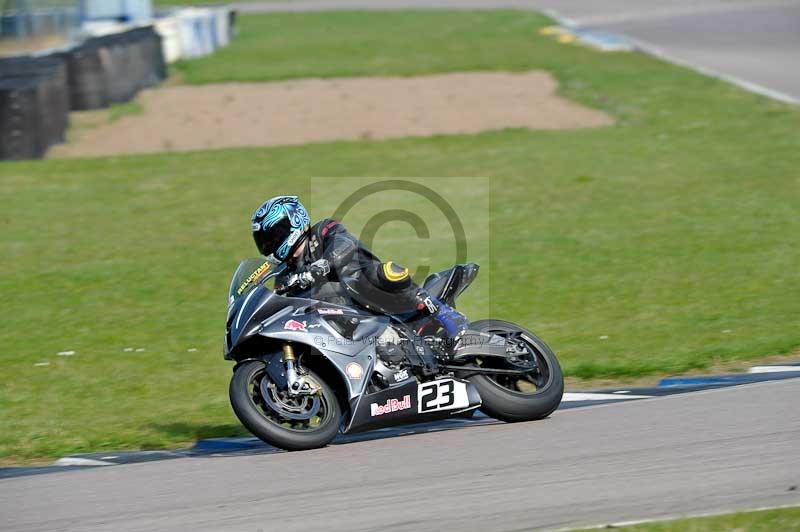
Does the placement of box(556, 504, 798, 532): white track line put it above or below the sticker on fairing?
below

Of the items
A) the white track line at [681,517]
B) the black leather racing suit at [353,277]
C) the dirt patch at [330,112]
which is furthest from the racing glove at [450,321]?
the dirt patch at [330,112]

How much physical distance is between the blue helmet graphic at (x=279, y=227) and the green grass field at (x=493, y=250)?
154 cm

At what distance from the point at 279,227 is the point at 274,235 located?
0.06m

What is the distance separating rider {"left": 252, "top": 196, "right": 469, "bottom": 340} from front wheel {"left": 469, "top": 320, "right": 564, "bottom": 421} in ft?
1.05

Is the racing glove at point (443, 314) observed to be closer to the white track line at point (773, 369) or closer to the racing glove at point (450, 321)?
the racing glove at point (450, 321)

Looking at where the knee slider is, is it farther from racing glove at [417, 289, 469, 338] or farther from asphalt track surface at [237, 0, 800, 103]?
asphalt track surface at [237, 0, 800, 103]

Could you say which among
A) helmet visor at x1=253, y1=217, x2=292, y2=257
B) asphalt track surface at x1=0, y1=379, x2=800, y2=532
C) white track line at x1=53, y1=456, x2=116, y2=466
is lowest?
white track line at x1=53, y1=456, x2=116, y2=466

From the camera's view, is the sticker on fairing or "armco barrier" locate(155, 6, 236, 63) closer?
the sticker on fairing

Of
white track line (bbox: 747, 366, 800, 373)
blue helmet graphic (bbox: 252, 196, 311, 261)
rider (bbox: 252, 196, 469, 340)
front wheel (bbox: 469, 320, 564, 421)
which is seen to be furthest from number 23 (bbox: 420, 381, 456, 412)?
white track line (bbox: 747, 366, 800, 373)

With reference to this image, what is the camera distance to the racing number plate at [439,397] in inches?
258

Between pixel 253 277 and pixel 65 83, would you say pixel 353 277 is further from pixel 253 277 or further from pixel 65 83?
pixel 65 83

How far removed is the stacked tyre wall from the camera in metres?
17.1

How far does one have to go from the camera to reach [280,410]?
20.5 feet

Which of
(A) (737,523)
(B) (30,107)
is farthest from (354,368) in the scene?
(B) (30,107)
